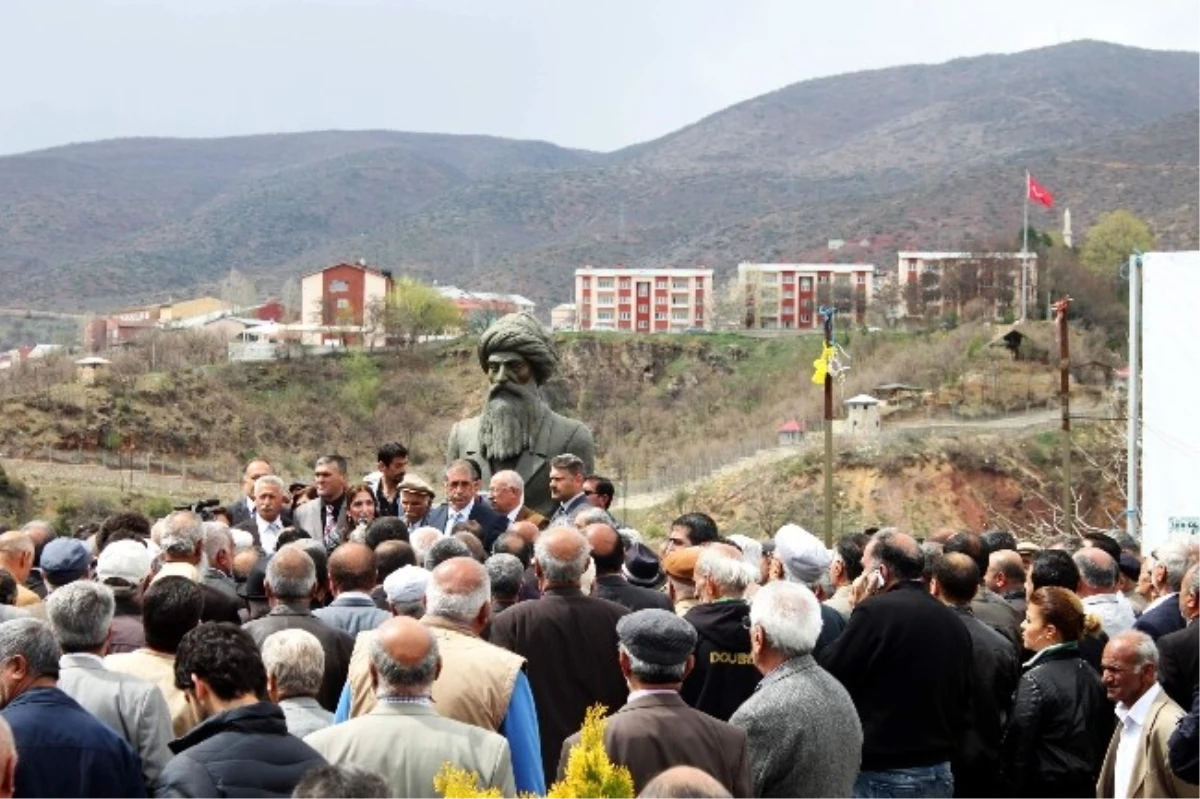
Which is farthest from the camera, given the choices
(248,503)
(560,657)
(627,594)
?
(248,503)

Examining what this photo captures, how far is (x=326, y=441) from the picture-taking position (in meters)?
87.5

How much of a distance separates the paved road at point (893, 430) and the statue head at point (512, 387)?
44800mm

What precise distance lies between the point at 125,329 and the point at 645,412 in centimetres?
4619

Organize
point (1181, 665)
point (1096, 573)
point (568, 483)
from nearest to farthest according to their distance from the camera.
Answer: point (1181, 665), point (1096, 573), point (568, 483)

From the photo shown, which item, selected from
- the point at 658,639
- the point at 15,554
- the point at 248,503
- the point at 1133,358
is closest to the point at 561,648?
the point at 658,639

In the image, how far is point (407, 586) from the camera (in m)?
7.52

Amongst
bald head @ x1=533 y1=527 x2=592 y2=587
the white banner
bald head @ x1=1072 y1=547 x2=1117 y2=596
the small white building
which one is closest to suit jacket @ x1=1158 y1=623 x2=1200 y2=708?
bald head @ x1=1072 y1=547 x2=1117 y2=596

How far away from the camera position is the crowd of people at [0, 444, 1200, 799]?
5.81 m

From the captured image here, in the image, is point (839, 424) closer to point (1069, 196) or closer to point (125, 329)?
point (125, 329)

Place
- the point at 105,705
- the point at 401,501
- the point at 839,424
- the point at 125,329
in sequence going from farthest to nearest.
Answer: the point at 125,329, the point at 839,424, the point at 401,501, the point at 105,705

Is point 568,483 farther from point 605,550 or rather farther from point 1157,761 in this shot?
point 1157,761

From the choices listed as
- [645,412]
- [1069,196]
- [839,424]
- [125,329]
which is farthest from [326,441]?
[1069,196]

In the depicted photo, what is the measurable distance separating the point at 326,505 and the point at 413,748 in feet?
21.7

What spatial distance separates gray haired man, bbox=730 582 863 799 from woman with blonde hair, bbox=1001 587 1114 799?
1.24m
